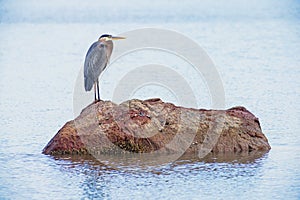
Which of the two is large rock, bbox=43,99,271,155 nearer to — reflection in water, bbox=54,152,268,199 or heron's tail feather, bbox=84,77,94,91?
reflection in water, bbox=54,152,268,199

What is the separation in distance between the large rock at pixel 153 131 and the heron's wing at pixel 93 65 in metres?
1.21

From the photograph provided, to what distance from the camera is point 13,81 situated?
14.2 meters

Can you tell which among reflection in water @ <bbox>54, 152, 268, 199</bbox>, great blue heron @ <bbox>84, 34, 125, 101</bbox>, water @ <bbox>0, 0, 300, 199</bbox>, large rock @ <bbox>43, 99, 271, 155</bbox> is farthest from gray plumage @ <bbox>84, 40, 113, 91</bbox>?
reflection in water @ <bbox>54, 152, 268, 199</bbox>

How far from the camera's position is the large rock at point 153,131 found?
8773mm

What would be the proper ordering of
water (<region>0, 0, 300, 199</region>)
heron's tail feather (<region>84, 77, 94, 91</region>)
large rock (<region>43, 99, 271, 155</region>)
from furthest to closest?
heron's tail feather (<region>84, 77, 94, 91</region>) < large rock (<region>43, 99, 271, 155</region>) < water (<region>0, 0, 300, 199</region>)

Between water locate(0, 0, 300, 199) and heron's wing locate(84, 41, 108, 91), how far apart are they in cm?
86

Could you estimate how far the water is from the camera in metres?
7.52

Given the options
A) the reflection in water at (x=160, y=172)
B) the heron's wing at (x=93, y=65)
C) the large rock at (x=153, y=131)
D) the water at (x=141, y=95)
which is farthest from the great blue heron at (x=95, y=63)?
the reflection in water at (x=160, y=172)

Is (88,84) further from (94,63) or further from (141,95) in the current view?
(141,95)

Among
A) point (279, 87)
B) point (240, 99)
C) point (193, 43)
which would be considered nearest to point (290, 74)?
point (279, 87)

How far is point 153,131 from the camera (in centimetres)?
885

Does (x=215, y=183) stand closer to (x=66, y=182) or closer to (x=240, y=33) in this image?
(x=66, y=182)

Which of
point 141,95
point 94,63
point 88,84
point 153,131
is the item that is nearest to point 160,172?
point 153,131

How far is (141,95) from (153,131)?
3.57 meters
